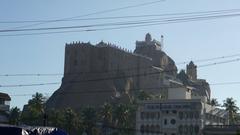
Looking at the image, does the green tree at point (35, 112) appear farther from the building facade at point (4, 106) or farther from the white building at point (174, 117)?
the white building at point (174, 117)

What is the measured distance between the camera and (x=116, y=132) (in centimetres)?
12031

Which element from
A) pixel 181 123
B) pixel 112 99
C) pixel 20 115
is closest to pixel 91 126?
pixel 20 115

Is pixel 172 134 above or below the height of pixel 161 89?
below

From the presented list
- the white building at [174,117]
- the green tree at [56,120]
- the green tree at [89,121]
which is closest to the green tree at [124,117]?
the green tree at [89,121]

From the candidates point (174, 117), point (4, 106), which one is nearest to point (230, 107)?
point (174, 117)

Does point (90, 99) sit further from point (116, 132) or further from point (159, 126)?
point (159, 126)

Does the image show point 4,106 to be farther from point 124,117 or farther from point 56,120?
point 124,117

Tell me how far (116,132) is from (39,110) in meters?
18.8

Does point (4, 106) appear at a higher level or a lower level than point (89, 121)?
higher

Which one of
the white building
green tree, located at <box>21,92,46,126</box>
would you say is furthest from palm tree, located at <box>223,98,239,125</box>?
green tree, located at <box>21,92,46,126</box>

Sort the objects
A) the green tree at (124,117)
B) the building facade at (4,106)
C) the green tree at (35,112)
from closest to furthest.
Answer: the building facade at (4,106) → the green tree at (35,112) → the green tree at (124,117)

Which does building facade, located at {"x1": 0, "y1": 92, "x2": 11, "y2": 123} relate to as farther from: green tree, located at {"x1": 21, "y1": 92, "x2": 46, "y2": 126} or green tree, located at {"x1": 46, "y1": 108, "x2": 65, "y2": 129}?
green tree, located at {"x1": 46, "y1": 108, "x2": 65, "y2": 129}

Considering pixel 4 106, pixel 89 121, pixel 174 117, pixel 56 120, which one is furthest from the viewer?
pixel 89 121

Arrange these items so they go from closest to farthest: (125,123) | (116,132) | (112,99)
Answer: (116,132), (125,123), (112,99)
